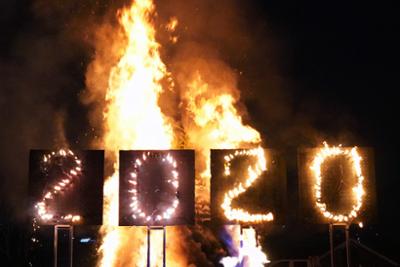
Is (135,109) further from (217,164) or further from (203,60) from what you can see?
(217,164)

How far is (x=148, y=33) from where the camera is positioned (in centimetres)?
1612

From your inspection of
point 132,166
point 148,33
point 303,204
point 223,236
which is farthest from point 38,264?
point 303,204

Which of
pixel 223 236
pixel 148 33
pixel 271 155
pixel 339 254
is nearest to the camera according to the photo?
pixel 271 155

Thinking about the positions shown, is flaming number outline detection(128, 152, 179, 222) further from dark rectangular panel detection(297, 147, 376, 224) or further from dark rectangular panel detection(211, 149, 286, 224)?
dark rectangular panel detection(297, 147, 376, 224)

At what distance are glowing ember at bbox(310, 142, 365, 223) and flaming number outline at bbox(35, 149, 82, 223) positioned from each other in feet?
17.4

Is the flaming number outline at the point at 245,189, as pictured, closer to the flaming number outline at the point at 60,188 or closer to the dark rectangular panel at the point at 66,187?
the dark rectangular panel at the point at 66,187

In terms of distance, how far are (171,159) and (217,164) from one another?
102 cm

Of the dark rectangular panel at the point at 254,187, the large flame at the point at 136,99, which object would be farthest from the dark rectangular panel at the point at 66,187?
the large flame at the point at 136,99

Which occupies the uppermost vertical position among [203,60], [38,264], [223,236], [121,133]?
[203,60]

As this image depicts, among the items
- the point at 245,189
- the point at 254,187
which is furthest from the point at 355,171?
the point at 245,189

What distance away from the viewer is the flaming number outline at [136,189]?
10.7m

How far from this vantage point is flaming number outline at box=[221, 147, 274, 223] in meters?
10.7

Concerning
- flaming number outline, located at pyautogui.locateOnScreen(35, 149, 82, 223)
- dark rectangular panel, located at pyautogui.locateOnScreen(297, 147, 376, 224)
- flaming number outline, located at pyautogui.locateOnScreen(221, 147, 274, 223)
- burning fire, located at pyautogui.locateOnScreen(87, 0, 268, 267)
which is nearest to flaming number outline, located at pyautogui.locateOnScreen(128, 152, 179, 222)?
flaming number outline, located at pyautogui.locateOnScreen(221, 147, 274, 223)

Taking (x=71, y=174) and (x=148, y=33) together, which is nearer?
(x=71, y=174)
